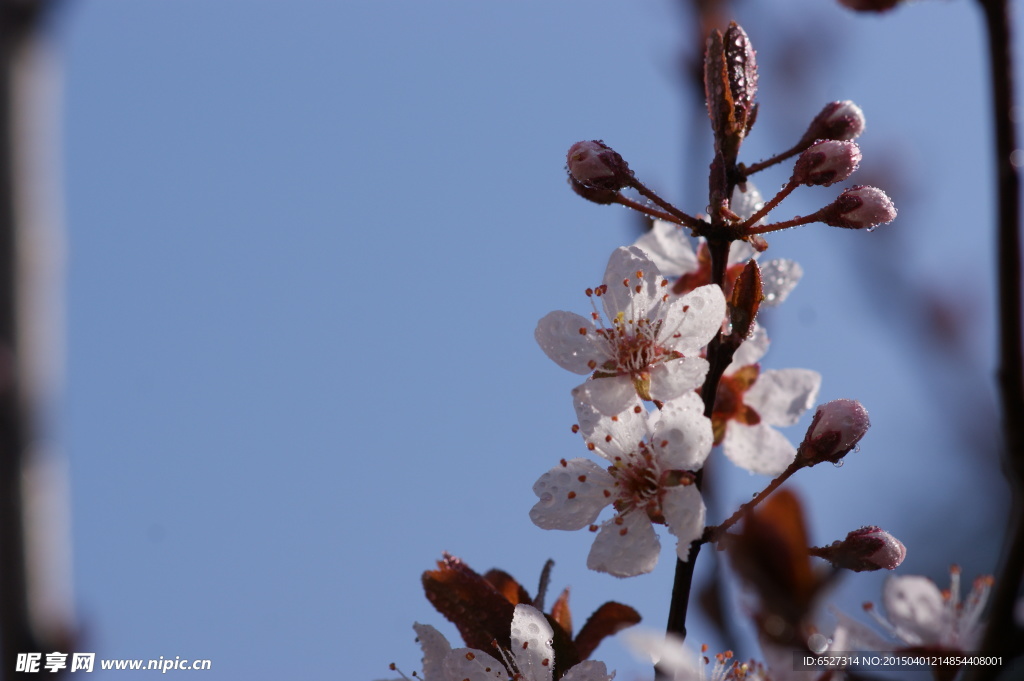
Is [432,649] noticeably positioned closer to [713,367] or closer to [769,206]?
[713,367]

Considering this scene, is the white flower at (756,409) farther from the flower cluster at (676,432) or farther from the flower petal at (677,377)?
the flower petal at (677,377)

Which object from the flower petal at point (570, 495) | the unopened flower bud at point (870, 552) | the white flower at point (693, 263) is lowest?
the unopened flower bud at point (870, 552)

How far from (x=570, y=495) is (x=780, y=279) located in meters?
0.50

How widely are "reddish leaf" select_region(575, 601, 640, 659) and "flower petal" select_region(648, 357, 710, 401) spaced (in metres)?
0.31

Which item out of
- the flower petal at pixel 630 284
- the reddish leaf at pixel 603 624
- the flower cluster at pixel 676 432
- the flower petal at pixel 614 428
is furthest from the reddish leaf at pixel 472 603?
the flower petal at pixel 630 284

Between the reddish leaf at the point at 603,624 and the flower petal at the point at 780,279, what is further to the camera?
the flower petal at the point at 780,279

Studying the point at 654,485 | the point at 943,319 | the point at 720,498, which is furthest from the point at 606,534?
the point at 943,319

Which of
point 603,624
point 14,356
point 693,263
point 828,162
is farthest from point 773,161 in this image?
point 14,356

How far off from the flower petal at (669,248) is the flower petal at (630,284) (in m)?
0.09

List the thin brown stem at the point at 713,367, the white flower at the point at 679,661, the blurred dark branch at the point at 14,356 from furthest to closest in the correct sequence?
the blurred dark branch at the point at 14,356
the thin brown stem at the point at 713,367
the white flower at the point at 679,661

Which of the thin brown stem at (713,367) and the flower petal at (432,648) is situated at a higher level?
the thin brown stem at (713,367)

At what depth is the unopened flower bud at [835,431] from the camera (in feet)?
4.07

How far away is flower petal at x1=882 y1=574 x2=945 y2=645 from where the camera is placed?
1.14 m

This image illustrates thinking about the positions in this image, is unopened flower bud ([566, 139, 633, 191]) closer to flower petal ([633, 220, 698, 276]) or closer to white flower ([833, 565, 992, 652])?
flower petal ([633, 220, 698, 276])
